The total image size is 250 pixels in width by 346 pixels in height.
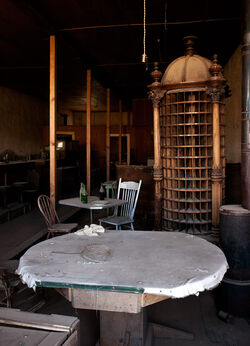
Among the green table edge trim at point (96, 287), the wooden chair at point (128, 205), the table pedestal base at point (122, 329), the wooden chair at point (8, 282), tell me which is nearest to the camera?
the green table edge trim at point (96, 287)

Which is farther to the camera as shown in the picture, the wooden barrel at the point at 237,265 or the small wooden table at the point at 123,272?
the wooden barrel at the point at 237,265

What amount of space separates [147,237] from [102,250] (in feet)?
1.85

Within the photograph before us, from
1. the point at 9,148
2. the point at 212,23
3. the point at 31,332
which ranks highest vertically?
the point at 212,23

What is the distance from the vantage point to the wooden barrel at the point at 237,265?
2820 mm

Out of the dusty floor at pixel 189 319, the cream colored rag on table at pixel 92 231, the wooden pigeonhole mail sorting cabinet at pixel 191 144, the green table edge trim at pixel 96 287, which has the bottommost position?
the dusty floor at pixel 189 319

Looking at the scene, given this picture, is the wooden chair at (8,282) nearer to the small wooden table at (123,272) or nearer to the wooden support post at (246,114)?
the small wooden table at (123,272)

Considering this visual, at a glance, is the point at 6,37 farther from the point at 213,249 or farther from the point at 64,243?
the point at 213,249

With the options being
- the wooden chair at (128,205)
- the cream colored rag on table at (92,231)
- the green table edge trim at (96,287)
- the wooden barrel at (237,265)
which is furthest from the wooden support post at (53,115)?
the green table edge trim at (96,287)

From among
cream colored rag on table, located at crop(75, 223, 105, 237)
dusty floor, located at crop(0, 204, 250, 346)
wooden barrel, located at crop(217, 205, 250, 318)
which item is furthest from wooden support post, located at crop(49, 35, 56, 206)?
wooden barrel, located at crop(217, 205, 250, 318)

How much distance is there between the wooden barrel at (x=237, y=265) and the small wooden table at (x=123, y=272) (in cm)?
61

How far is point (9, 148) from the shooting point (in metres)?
11.3

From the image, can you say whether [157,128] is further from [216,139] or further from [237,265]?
[237,265]

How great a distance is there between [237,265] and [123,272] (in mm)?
1538

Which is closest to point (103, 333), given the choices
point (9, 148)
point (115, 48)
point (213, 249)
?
point (213, 249)
